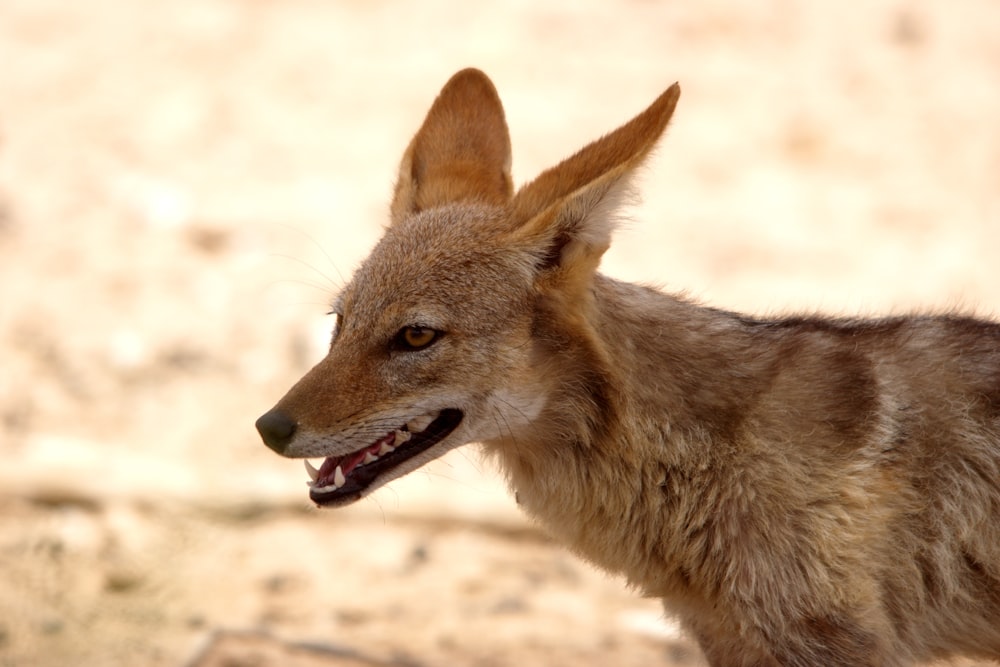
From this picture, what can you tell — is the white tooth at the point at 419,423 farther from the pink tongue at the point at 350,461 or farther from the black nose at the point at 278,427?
the black nose at the point at 278,427

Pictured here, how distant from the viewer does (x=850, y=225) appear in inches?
372

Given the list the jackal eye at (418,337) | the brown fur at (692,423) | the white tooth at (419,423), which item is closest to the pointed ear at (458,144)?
the brown fur at (692,423)

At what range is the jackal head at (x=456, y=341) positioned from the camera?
4.00 m

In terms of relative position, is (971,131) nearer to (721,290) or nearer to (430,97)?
(721,290)

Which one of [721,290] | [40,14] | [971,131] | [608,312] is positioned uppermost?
[40,14]

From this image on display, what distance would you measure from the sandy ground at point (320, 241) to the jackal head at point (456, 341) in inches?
15.0

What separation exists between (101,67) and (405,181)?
21.9 ft

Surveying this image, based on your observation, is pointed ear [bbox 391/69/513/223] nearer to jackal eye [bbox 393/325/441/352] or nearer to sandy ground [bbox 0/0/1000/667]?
jackal eye [bbox 393/325/441/352]

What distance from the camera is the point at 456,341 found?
411 cm

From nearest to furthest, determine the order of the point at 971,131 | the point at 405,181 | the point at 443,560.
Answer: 1. the point at 405,181
2. the point at 443,560
3. the point at 971,131

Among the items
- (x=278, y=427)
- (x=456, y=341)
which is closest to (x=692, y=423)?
(x=456, y=341)

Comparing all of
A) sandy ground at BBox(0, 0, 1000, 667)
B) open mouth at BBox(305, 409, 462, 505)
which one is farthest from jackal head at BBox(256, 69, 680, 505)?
sandy ground at BBox(0, 0, 1000, 667)

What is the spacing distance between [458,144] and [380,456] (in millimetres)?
1288

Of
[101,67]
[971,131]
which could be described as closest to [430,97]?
[101,67]
